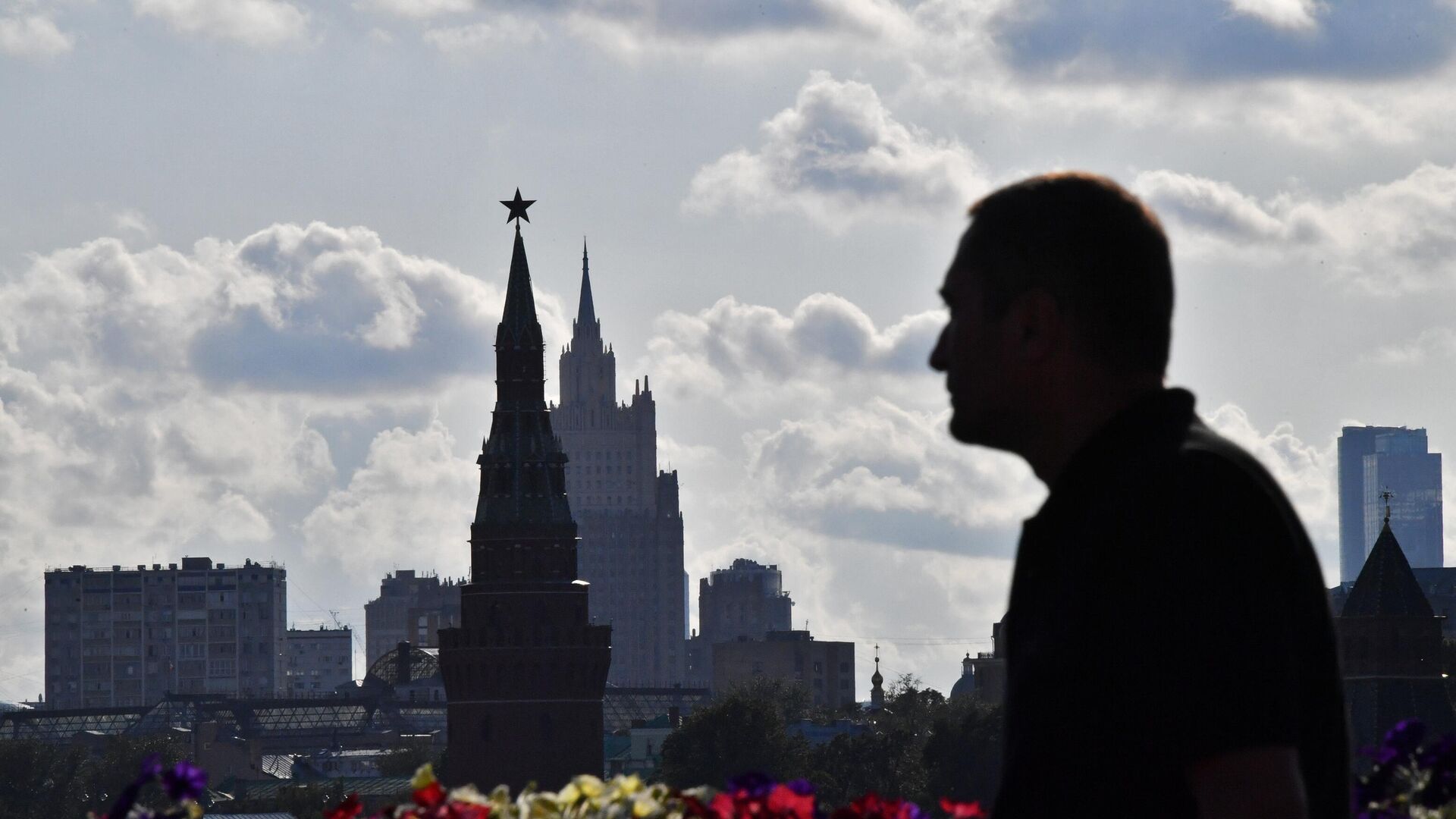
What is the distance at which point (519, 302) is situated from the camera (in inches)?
4210

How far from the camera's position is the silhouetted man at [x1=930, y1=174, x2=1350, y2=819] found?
5.36 m

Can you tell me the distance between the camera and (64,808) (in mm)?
156375

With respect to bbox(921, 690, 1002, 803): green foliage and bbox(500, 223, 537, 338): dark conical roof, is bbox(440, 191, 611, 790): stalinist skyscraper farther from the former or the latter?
bbox(921, 690, 1002, 803): green foliage

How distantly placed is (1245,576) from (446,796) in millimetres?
4097

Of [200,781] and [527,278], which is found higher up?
[527,278]

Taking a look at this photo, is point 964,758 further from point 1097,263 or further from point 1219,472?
point 1219,472

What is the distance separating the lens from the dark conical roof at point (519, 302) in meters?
107

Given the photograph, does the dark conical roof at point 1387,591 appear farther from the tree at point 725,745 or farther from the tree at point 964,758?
the tree at point 725,745

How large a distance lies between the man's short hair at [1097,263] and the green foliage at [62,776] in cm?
15054

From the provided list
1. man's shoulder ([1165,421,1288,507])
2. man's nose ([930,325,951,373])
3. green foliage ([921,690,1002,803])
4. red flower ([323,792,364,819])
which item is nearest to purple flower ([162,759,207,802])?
red flower ([323,792,364,819])

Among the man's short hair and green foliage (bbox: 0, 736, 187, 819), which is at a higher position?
the man's short hair

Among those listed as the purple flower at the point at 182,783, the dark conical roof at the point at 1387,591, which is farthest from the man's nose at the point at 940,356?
the dark conical roof at the point at 1387,591

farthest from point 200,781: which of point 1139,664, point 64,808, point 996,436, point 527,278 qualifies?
point 64,808

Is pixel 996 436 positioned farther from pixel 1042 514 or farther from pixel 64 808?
pixel 64 808
